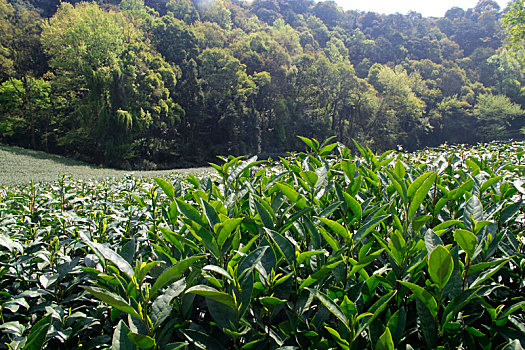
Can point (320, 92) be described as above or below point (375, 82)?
below

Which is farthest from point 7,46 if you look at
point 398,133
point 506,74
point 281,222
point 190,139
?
point 506,74

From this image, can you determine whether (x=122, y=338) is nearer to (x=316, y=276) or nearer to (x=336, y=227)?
(x=316, y=276)

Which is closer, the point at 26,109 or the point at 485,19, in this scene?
the point at 26,109

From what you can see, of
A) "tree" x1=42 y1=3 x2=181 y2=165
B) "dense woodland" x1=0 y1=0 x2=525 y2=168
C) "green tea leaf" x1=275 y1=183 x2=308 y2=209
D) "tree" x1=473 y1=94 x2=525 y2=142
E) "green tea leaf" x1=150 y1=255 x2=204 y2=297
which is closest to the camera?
"green tea leaf" x1=150 y1=255 x2=204 y2=297

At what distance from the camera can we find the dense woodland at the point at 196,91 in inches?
1112

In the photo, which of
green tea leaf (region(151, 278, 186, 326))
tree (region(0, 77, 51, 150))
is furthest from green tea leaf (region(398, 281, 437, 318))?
tree (region(0, 77, 51, 150))

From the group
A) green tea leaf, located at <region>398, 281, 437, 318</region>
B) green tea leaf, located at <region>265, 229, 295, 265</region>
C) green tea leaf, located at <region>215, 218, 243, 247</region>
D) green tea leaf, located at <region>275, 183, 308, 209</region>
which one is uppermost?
green tea leaf, located at <region>275, 183, 308, 209</region>

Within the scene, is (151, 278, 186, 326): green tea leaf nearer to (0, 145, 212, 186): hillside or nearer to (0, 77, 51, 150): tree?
(0, 145, 212, 186): hillside

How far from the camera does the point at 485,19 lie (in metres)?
73.2

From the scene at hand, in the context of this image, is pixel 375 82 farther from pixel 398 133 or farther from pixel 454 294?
pixel 454 294

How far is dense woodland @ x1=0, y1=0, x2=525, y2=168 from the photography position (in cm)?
2825

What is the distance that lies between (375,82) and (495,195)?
5270cm

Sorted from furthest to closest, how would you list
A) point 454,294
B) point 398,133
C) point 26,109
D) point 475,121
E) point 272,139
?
point 475,121
point 398,133
point 272,139
point 26,109
point 454,294

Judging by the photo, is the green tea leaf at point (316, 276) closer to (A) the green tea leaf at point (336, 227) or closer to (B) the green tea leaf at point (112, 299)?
(A) the green tea leaf at point (336, 227)
